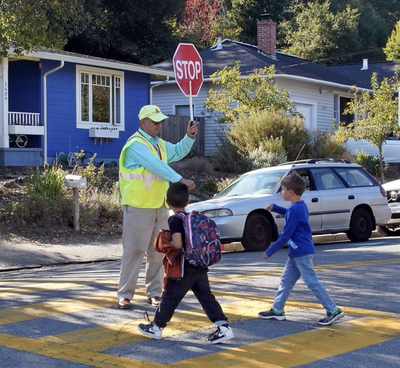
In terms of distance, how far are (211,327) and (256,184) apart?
782 centimetres

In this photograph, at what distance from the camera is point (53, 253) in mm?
13312

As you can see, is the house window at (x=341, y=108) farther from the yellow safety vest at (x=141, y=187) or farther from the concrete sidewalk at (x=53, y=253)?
the yellow safety vest at (x=141, y=187)

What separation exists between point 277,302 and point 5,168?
48.8 feet

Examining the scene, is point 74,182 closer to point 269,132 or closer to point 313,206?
point 313,206

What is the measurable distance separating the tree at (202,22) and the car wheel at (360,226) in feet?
107

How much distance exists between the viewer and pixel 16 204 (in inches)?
578

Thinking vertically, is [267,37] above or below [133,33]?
below

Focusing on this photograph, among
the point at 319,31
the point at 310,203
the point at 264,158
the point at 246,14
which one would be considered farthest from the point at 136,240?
the point at 319,31

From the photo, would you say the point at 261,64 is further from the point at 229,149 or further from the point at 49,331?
the point at 49,331

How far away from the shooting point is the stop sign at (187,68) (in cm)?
2422

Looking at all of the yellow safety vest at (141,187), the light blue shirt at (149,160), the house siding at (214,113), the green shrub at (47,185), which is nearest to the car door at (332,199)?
the green shrub at (47,185)

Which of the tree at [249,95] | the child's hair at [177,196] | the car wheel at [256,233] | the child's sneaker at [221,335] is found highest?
the tree at [249,95]

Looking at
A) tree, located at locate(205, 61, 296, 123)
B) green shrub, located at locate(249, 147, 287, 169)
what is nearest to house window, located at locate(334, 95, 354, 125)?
tree, located at locate(205, 61, 296, 123)

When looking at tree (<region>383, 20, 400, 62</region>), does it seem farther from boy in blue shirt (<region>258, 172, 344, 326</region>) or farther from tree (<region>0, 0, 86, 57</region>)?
boy in blue shirt (<region>258, 172, 344, 326</region>)
